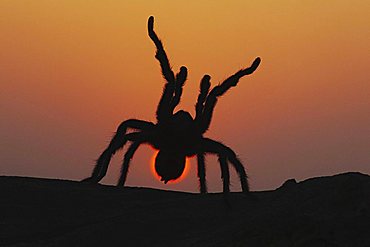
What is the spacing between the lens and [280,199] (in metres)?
13.6

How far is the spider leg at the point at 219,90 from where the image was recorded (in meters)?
15.5

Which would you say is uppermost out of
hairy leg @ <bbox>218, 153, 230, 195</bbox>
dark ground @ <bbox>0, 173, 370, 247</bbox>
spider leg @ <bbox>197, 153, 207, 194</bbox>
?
spider leg @ <bbox>197, 153, 207, 194</bbox>

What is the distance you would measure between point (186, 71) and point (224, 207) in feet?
10.2

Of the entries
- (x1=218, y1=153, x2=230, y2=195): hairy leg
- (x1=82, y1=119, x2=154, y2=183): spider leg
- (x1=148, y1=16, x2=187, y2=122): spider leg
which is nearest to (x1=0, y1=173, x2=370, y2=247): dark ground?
(x1=218, y1=153, x2=230, y2=195): hairy leg

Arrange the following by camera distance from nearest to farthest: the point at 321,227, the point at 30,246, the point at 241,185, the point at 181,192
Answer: the point at 321,227 < the point at 30,246 < the point at 241,185 < the point at 181,192

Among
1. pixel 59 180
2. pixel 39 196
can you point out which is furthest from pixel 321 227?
pixel 59 180

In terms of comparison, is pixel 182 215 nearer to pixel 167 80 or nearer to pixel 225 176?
pixel 225 176

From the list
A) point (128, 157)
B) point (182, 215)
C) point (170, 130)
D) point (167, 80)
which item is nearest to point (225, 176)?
point (182, 215)

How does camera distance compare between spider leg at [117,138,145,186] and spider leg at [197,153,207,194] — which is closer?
spider leg at [117,138,145,186]

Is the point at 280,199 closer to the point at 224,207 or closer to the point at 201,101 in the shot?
the point at 224,207

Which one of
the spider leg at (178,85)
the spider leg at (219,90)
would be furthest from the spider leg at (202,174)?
the spider leg at (178,85)

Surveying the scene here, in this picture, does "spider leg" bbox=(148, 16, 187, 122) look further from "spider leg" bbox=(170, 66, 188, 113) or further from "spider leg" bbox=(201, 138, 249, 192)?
"spider leg" bbox=(201, 138, 249, 192)

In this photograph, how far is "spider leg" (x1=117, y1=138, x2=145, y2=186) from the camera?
15664 millimetres

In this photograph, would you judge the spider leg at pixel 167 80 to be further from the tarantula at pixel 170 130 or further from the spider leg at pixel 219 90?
the spider leg at pixel 219 90
